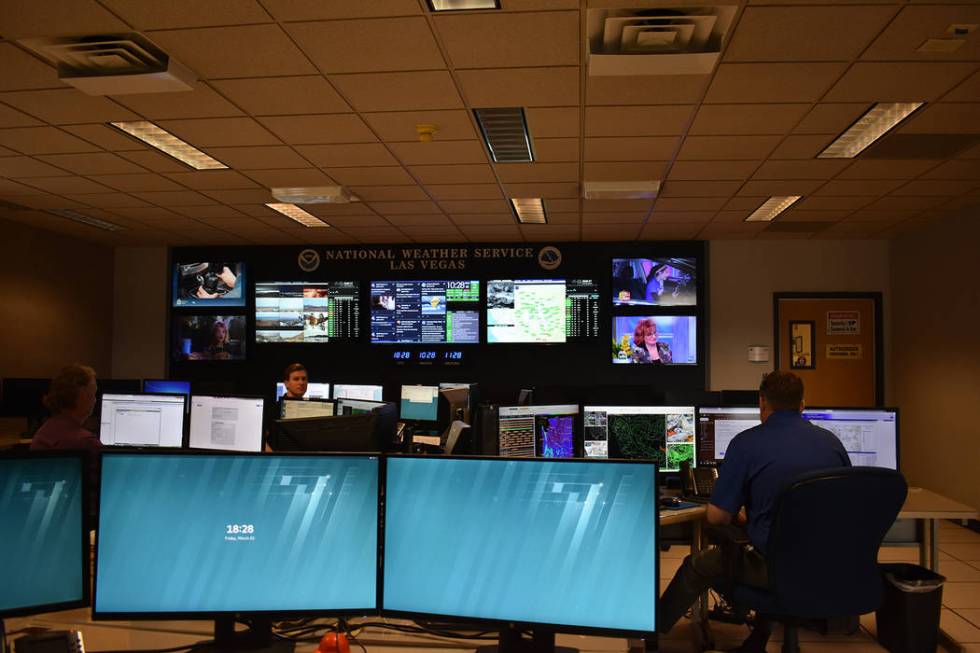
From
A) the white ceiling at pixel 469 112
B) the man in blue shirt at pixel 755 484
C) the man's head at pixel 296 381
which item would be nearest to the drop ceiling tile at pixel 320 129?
the white ceiling at pixel 469 112

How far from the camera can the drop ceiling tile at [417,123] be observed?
3.69 metres

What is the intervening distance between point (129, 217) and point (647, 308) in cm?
519

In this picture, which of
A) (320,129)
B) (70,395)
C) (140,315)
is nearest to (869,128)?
(320,129)

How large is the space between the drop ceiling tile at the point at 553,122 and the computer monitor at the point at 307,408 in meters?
2.05

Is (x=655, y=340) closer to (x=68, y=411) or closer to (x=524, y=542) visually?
(x=68, y=411)

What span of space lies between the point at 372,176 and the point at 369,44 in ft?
7.01

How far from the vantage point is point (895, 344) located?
726 cm

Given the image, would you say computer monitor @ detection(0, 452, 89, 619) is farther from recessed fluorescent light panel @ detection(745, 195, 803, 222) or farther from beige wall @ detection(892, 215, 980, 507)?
beige wall @ detection(892, 215, 980, 507)

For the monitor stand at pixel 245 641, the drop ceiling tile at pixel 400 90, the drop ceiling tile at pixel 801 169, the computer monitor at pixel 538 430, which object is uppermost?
the drop ceiling tile at pixel 400 90

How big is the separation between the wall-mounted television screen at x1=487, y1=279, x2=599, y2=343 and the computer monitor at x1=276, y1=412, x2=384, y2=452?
480cm

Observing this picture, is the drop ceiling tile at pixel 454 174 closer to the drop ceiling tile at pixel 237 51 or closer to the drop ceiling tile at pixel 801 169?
the drop ceiling tile at pixel 237 51

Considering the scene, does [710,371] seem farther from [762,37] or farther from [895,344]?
[762,37]

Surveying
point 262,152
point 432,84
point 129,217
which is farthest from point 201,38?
Result: point 129,217

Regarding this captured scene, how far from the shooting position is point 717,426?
140 inches
